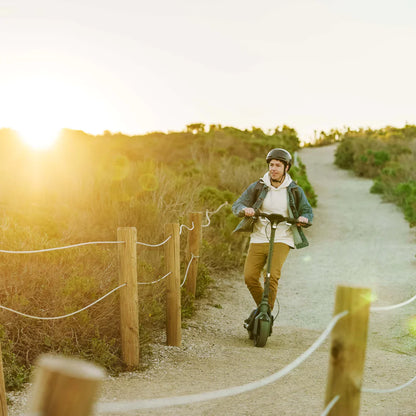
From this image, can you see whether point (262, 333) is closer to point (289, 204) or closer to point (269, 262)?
point (269, 262)

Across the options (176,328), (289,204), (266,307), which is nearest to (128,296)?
(176,328)

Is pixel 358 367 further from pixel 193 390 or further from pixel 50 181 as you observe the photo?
pixel 50 181

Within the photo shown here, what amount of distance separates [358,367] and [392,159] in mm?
24231

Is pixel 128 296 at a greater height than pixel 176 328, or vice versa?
pixel 128 296

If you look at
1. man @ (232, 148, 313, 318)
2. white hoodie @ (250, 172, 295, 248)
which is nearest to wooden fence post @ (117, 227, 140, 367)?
man @ (232, 148, 313, 318)

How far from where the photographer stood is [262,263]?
21.0 feet

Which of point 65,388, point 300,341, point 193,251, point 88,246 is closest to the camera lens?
point 65,388

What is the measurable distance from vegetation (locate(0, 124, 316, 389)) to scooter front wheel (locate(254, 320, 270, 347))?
113cm

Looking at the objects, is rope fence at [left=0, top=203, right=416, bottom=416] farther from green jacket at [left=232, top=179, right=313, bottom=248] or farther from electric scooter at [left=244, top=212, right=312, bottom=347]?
green jacket at [left=232, top=179, right=313, bottom=248]

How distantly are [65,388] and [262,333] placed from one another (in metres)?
4.89

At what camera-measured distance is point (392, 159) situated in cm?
2511

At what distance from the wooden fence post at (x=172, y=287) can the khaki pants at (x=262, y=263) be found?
34.0 inches

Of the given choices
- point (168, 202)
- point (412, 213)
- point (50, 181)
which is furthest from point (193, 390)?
point (412, 213)

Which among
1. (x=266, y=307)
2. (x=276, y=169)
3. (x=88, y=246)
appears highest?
(x=276, y=169)
